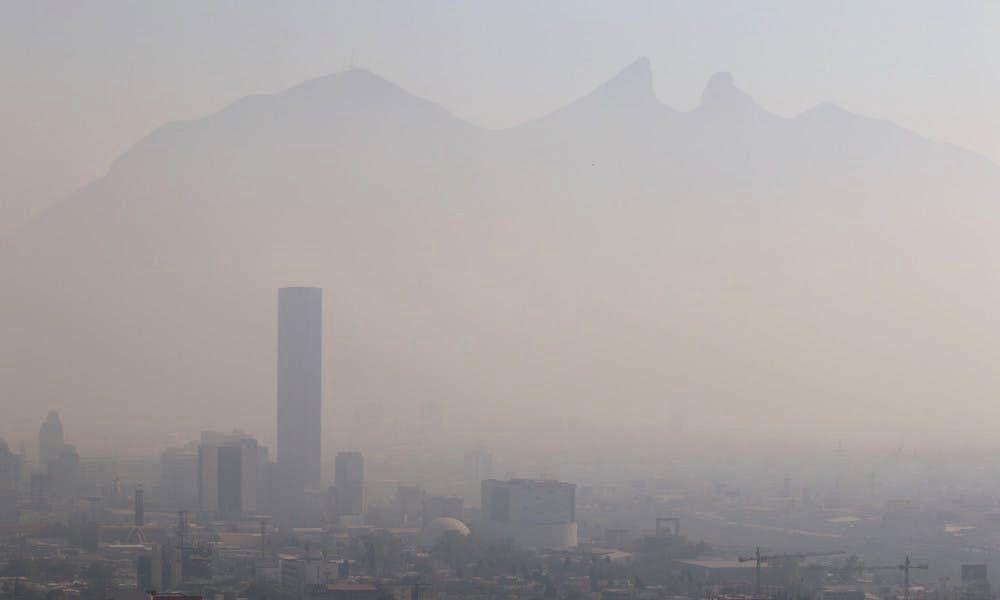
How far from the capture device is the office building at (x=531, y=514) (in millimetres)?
32031

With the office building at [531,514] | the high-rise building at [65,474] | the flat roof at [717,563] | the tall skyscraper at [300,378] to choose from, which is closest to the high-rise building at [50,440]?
the high-rise building at [65,474]

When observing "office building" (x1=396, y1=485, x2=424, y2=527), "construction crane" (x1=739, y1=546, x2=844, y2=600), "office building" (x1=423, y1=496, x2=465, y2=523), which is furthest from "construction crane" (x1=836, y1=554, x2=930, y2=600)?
"office building" (x1=396, y1=485, x2=424, y2=527)

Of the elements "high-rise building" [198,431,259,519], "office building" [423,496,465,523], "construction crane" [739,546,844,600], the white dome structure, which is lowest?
"construction crane" [739,546,844,600]

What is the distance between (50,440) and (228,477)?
377 centimetres

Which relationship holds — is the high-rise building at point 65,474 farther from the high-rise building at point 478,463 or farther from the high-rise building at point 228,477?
the high-rise building at point 478,463

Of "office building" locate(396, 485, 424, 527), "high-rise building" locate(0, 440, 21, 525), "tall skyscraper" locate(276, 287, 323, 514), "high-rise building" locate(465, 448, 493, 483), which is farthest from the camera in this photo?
"high-rise building" locate(465, 448, 493, 483)

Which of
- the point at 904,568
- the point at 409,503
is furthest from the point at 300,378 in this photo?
the point at 904,568

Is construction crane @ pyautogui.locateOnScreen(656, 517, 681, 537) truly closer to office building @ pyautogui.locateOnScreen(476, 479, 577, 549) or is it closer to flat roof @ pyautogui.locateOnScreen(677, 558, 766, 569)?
office building @ pyautogui.locateOnScreen(476, 479, 577, 549)

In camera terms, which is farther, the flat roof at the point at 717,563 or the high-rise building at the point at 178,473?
the high-rise building at the point at 178,473

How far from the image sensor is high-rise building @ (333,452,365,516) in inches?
1443

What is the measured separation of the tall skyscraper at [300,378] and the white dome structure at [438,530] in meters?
7.53

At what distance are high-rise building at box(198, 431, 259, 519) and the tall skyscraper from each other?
3.23 ft

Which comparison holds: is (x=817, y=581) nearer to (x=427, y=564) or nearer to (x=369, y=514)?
(x=427, y=564)

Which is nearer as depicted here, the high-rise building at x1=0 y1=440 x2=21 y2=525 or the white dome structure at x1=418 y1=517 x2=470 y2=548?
the white dome structure at x1=418 y1=517 x2=470 y2=548
